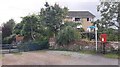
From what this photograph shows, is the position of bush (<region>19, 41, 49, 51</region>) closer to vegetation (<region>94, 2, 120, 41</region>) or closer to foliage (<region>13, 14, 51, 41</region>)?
foliage (<region>13, 14, 51, 41</region>)

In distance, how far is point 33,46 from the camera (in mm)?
27312

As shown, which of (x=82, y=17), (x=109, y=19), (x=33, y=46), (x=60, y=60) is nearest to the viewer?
(x=60, y=60)

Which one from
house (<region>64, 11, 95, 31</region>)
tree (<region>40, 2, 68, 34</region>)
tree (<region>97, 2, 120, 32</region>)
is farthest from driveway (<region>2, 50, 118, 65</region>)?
house (<region>64, 11, 95, 31</region>)

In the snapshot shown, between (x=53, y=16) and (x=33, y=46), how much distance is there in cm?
620

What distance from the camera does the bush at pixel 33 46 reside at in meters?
26.9

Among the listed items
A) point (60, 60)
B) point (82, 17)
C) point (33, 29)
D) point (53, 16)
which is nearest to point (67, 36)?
point (33, 29)

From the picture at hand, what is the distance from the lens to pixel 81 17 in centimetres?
5141

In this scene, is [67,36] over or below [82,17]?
below

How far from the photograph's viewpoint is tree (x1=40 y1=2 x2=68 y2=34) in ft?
103

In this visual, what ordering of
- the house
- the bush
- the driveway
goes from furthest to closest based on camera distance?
1. the house
2. the bush
3. the driveway

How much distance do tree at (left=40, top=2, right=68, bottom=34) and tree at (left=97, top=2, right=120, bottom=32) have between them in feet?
34.1

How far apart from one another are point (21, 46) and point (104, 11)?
10.2 m

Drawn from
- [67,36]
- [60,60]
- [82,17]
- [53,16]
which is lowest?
[60,60]

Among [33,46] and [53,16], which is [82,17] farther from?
[33,46]
